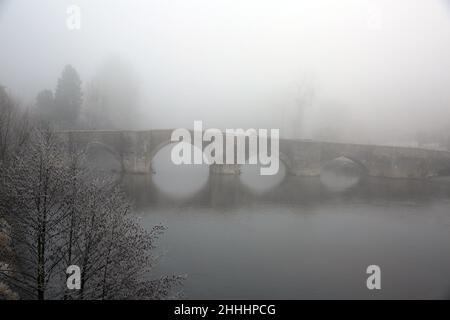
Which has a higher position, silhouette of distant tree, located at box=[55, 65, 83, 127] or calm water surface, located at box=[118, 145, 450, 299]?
silhouette of distant tree, located at box=[55, 65, 83, 127]

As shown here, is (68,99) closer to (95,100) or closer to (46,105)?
(46,105)

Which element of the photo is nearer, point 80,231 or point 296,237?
point 80,231

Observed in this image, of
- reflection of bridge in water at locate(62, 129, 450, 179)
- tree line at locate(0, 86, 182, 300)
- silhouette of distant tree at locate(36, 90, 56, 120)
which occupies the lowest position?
tree line at locate(0, 86, 182, 300)

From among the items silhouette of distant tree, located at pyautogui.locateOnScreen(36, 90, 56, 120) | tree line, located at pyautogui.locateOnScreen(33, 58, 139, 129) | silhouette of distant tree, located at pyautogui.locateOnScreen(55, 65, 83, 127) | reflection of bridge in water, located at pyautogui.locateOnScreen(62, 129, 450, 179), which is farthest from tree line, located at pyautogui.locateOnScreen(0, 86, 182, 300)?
silhouette of distant tree, located at pyautogui.locateOnScreen(36, 90, 56, 120)

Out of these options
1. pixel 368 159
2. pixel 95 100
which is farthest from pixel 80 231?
pixel 95 100

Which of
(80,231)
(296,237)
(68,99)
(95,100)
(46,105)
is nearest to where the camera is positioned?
(80,231)

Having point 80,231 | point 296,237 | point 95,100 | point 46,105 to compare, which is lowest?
point 80,231

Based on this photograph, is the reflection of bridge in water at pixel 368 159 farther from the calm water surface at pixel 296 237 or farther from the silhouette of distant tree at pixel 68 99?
the silhouette of distant tree at pixel 68 99

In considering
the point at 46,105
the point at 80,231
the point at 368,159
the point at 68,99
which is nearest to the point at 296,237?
the point at 80,231

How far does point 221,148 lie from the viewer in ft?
107

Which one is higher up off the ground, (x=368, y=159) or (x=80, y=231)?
(x=368, y=159)

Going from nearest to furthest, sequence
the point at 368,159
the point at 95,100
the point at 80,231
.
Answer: the point at 80,231
the point at 368,159
the point at 95,100

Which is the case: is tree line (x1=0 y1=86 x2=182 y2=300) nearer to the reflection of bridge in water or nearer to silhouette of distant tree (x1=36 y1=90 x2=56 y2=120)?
the reflection of bridge in water
